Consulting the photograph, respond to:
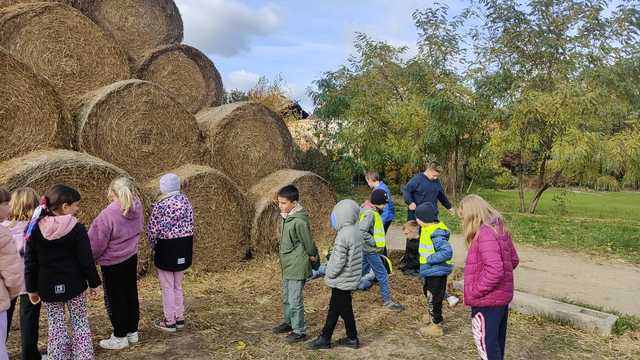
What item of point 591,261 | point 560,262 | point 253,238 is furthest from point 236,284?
point 591,261

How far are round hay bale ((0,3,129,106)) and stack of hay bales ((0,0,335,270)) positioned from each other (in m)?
0.01

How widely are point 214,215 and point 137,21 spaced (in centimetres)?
423

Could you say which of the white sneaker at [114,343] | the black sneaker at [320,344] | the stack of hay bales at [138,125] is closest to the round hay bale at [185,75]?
the stack of hay bales at [138,125]

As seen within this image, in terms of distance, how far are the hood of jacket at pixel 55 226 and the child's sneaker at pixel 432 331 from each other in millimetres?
3645

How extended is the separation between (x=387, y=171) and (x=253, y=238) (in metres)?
15.5

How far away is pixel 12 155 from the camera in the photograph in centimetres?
649

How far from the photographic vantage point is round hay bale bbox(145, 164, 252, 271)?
26.6 ft

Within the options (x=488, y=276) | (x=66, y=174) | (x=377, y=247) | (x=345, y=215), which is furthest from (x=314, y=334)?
(x=66, y=174)

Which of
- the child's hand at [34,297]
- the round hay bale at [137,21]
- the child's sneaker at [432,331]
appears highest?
the round hay bale at [137,21]

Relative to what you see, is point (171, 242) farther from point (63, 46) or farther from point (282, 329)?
point (63, 46)

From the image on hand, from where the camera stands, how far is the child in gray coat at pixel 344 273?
513 cm

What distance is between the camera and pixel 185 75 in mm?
10297

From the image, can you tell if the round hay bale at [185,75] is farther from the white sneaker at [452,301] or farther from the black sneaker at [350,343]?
the black sneaker at [350,343]

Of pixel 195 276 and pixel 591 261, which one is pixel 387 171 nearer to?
pixel 591 261
